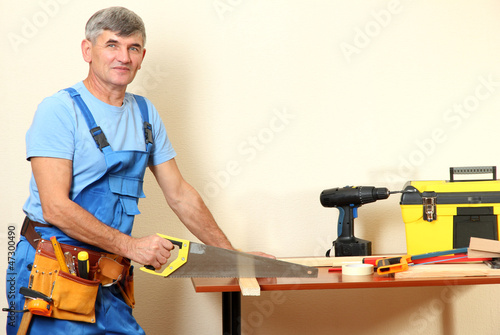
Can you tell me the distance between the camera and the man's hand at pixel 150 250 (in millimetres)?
1974

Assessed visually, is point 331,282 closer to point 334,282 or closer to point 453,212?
point 334,282

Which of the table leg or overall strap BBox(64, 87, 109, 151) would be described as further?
the table leg

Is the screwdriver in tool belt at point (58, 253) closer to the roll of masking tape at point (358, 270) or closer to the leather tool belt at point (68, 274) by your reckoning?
the leather tool belt at point (68, 274)

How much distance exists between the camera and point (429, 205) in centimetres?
251

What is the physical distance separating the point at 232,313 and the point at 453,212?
3.59 feet

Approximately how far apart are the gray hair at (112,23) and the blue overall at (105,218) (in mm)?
266

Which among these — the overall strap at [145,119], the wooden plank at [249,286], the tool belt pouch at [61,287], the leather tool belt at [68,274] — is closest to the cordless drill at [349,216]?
the wooden plank at [249,286]

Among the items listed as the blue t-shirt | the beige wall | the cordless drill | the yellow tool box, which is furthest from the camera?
the beige wall

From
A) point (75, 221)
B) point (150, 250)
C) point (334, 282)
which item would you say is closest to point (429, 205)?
point (334, 282)

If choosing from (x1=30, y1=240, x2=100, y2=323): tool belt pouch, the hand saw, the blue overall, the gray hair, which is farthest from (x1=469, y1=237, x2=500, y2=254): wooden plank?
the gray hair

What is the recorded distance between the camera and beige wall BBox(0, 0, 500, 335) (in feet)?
9.60

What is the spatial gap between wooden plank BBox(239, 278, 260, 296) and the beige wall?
3.32ft

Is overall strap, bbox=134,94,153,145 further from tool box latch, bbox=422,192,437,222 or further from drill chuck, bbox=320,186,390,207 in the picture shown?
tool box latch, bbox=422,192,437,222

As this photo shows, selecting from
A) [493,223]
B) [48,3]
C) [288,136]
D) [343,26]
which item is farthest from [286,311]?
[48,3]
